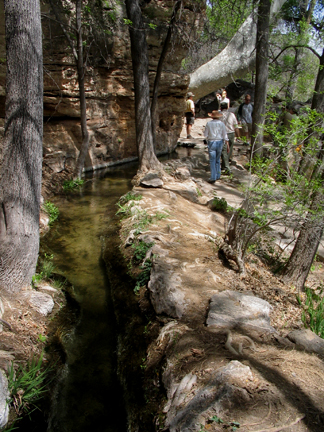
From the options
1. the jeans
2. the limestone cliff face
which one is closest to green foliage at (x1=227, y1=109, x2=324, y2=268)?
the jeans

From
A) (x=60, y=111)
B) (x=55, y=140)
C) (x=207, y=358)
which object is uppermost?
(x=60, y=111)

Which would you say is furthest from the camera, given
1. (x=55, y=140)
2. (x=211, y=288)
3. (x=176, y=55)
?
(x=176, y=55)

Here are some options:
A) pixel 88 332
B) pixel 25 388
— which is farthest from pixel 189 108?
pixel 25 388

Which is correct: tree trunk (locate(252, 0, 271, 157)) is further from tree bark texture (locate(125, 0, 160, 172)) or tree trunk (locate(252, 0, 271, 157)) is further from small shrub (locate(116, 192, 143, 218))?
small shrub (locate(116, 192, 143, 218))

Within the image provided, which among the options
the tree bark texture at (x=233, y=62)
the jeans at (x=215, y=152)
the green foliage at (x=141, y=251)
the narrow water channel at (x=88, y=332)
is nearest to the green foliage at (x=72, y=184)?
the narrow water channel at (x=88, y=332)

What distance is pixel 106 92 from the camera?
11.3 m

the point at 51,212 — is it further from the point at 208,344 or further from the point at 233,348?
the point at 233,348

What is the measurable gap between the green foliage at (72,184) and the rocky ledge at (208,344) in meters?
4.08

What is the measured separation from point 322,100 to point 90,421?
18.1 ft

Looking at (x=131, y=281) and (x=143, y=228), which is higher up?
(x=143, y=228)

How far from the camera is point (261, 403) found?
2.25 meters

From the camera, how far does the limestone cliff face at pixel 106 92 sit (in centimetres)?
957

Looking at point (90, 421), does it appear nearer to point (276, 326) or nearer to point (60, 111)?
point (276, 326)

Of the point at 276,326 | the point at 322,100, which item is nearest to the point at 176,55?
the point at 322,100
